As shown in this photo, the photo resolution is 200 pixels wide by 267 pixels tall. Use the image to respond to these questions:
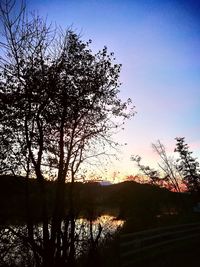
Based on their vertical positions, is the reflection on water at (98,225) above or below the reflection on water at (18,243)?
above

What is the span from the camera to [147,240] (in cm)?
1304

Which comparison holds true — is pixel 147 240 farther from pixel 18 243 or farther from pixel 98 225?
pixel 18 243

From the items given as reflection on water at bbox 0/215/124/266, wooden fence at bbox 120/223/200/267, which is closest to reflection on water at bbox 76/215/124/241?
reflection on water at bbox 0/215/124/266

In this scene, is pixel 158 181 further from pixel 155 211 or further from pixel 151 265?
pixel 151 265

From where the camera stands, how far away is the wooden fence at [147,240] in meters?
11.4

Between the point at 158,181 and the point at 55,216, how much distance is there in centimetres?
5648

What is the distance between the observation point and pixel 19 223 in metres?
12.6

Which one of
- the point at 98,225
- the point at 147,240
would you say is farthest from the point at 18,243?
the point at 98,225

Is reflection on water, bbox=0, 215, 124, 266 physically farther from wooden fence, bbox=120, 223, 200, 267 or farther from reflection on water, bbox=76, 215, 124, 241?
wooden fence, bbox=120, 223, 200, 267

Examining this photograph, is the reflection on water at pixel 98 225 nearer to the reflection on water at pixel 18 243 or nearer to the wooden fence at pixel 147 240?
the reflection on water at pixel 18 243

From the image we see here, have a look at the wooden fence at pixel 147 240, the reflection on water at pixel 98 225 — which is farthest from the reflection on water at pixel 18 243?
the wooden fence at pixel 147 240

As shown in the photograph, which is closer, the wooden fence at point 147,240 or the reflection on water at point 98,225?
the wooden fence at point 147,240

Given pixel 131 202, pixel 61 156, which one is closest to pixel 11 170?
pixel 61 156

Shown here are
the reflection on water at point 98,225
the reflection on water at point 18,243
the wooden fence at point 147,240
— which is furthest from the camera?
the reflection on water at point 98,225
